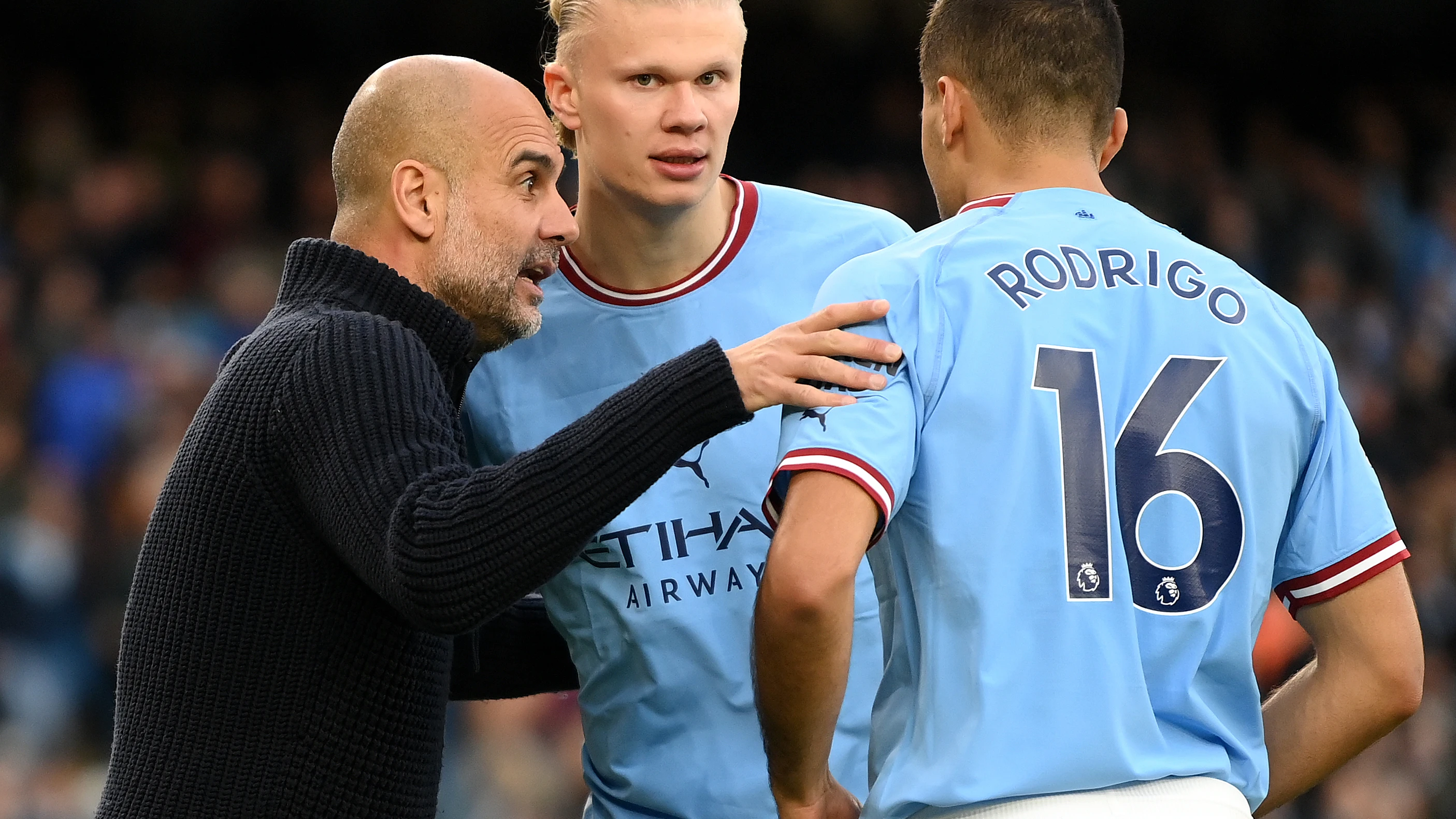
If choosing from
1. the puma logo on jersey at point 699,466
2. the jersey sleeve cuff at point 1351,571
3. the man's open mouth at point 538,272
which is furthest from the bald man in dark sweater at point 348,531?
the jersey sleeve cuff at point 1351,571

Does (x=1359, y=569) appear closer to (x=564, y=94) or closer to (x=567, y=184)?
(x=564, y=94)

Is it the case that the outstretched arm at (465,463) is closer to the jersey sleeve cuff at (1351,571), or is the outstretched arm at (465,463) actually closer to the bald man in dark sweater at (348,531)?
the bald man in dark sweater at (348,531)

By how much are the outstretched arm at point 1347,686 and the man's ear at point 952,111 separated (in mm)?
938

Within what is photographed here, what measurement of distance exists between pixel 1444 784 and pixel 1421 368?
9.34 feet

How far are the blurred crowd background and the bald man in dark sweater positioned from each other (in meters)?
4.43

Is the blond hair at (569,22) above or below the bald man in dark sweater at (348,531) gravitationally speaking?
above

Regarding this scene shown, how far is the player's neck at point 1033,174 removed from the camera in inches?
95.0

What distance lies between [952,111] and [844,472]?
70 centimetres

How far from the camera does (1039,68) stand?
2.43 m

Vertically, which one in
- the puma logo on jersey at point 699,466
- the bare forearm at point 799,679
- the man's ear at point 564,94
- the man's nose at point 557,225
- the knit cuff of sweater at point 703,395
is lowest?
the bare forearm at point 799,679

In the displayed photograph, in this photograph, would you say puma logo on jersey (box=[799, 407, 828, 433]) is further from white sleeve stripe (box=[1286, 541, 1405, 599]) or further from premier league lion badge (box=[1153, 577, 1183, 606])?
white sleeve stripe (box=[1286, 541, 1405, 599])

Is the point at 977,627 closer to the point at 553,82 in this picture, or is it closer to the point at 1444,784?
the point at 553,82

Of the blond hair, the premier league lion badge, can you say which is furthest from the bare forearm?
the blond hair

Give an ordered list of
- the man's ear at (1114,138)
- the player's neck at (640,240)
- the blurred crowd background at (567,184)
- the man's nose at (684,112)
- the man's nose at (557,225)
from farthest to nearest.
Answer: the blurred crowd background at (567,184)
the player's neck at (640,240)
the man's nose at (684,112)
the man's nose at (557,225)
the man's ear at (1114,138)
